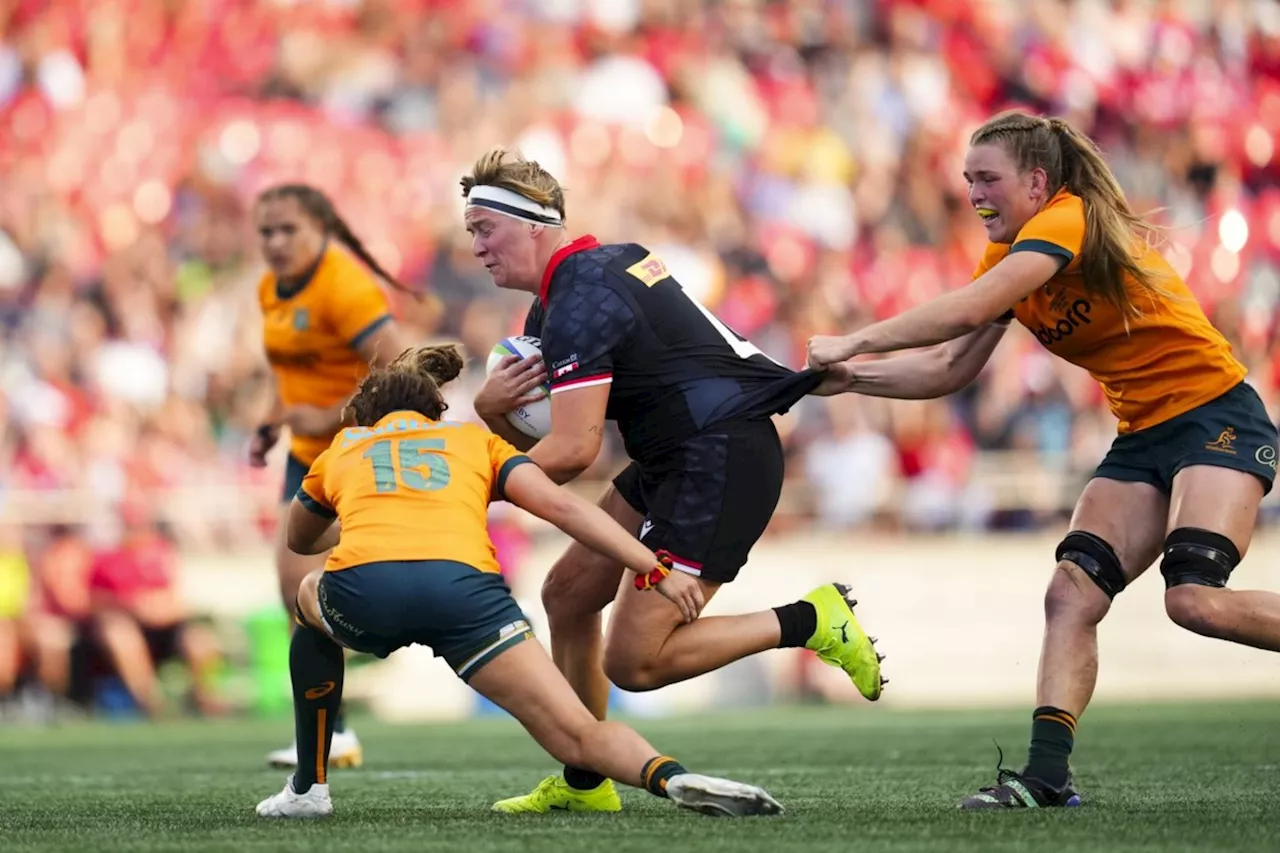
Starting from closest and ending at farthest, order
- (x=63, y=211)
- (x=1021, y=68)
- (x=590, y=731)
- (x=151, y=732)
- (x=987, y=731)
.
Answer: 1. (x=590, y=731)
2. (x=987, y=731)
3. (x=151, y=732)
4. (x=63, y=211)
5. (x=1021, y=68)

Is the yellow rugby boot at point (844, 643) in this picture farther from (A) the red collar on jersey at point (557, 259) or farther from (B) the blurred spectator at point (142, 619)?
(B) the blurred spectator at point (142, 619)

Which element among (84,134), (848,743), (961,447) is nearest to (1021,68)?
(961,447)

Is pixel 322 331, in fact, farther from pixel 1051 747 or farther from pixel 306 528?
pixel 1051 747

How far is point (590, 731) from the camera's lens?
15.9ft

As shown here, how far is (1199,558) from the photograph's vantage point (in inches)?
200

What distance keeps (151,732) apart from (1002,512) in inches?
257

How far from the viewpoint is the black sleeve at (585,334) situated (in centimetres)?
521

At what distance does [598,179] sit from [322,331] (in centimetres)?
941

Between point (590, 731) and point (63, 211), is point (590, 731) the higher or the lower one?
the lower one

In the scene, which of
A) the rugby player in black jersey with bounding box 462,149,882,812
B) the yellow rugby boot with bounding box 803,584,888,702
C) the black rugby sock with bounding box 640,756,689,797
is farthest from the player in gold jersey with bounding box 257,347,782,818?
the yellow rugby boot with bounding box 803,584,888,702

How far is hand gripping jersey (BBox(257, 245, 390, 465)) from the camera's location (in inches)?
300

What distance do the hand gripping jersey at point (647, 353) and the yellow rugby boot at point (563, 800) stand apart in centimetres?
101

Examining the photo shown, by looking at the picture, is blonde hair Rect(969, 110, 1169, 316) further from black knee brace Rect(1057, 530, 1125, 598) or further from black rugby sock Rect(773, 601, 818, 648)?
black rugby sock Rect(773, 601, 818, 648)

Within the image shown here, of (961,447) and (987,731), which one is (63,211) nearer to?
(961,447)
